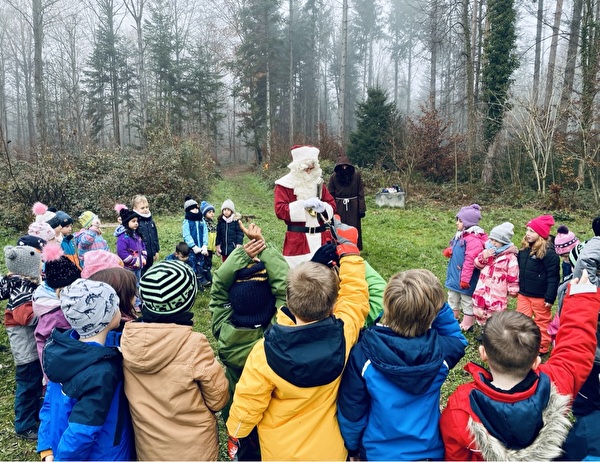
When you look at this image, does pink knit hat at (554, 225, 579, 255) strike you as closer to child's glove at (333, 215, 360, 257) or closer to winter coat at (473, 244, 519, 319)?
winter coat at (473, 244, 519, 319)

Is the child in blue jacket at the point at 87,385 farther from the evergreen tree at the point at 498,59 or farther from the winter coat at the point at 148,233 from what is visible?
the evergreen tree at the point at 498,59

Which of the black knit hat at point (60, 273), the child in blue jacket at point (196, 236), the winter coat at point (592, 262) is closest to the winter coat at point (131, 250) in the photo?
the child in blue jacket at point (196, 236)

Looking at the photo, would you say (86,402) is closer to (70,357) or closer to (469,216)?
(70,357)

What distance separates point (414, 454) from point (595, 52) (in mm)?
16299

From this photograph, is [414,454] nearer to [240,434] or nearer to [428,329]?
[428,329]

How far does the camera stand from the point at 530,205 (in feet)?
44.1

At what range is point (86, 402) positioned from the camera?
1.92 m

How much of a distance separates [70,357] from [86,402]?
25 centimetres

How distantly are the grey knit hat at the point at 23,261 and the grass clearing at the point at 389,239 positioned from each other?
1.41 metres

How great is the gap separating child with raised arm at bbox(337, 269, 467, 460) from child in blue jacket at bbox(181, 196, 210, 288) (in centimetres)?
524

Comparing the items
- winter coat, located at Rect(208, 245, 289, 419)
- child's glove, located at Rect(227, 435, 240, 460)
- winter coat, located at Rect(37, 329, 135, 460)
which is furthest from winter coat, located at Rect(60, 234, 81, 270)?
child's glove, located at Rect(227, 435, 240, 460)

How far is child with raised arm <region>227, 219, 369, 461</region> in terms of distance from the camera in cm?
189

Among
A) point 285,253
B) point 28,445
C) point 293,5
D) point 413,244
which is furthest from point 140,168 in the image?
point 293,5

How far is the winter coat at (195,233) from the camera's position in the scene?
22.4 feet
